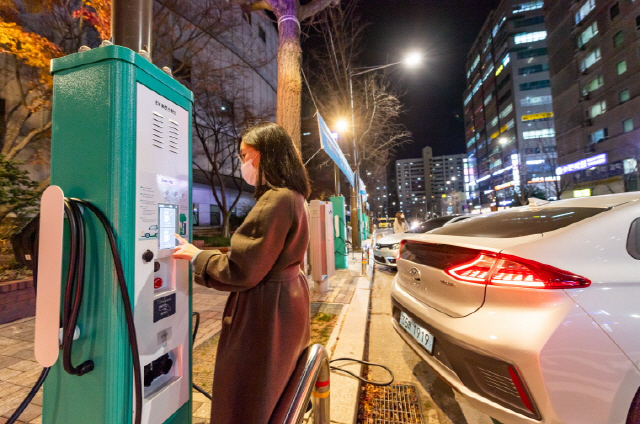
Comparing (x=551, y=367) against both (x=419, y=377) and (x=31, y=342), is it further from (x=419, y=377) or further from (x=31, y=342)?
(x=31, y=342)

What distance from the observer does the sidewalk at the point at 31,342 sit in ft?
7.51

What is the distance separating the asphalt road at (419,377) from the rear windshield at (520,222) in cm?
135

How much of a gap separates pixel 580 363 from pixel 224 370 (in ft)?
5.74

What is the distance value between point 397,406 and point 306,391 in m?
1.52

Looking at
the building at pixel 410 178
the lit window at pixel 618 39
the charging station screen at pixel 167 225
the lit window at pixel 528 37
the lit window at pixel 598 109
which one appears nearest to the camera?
the charging station screen at pixel 167 225

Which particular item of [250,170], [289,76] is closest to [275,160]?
[250,170]

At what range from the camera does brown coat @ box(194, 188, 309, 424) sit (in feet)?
3.91

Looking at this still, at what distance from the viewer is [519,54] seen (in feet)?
169

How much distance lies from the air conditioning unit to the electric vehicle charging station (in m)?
4.32

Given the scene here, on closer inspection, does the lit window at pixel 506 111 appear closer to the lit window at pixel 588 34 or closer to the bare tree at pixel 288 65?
the lit window at pixel 588 34

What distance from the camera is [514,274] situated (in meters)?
1.73

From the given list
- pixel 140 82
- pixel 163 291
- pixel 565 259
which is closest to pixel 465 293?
pixel 565 259

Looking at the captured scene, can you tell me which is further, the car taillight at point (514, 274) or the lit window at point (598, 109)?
the lit window at point (598, 109)

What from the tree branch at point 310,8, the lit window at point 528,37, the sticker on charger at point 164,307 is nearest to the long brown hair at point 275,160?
the sticker on charger at point 164,307
